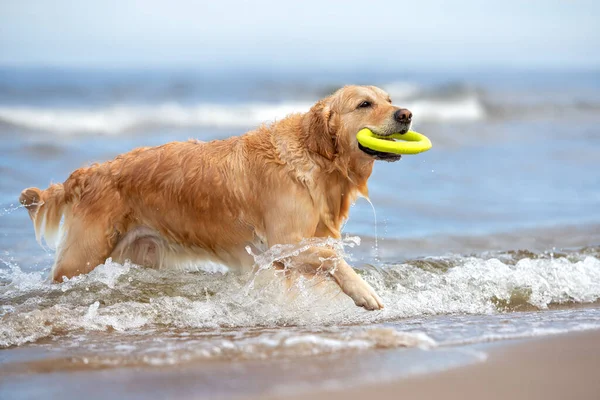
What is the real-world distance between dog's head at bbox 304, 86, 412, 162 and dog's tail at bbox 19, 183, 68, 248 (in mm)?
2172

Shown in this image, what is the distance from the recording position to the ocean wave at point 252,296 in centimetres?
559

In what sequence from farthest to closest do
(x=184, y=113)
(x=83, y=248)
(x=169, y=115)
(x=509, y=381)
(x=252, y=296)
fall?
(x=184, y=113)
(x=169, y=115)
(x=83, y=248)
(x=252, y=296)
(x=509, y=381)

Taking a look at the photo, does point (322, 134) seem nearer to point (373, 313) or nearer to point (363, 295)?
point (363, 295)

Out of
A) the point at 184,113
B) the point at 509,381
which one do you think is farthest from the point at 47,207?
the point at 184,113

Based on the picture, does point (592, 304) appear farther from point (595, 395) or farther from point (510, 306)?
point (595, 395)

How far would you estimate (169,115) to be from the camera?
21984 mm

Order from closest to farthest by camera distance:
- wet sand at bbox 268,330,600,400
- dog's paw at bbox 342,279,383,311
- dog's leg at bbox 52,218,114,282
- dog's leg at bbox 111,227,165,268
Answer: wet sand at bbox 268,330,600,400 → dog's paw at bbox 342,279,383,311 → dog's leg at bbox 52,218,114,282 → dog's leg at bbox 111,227,165,268

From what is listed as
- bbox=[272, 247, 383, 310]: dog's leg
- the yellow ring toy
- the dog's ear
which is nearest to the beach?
bbox=[272, 247, 383, 310]: dog's leg

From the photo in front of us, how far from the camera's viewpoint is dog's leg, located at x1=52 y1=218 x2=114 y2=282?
20.1 ft

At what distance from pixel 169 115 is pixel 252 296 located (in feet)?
54.3

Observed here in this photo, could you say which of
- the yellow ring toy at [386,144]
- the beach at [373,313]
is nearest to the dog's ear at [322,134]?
the yellow ring toy at [386,144]

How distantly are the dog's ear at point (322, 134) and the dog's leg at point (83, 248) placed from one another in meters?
1.72

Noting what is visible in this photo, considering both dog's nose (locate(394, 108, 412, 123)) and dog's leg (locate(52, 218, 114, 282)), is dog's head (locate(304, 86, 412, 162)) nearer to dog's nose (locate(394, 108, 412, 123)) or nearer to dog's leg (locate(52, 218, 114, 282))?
dog's nose (locate(394, 108, 412, 123))

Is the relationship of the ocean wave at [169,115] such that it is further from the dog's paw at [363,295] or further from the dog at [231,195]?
the dog's paw at [363,295]
